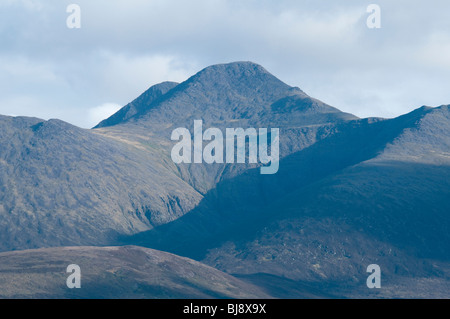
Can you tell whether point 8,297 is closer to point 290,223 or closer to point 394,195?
point 290,223

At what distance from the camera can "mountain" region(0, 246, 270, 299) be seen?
353 feet

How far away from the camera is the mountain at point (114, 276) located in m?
107

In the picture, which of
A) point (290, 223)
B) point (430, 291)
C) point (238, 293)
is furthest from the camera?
point (290, 223)

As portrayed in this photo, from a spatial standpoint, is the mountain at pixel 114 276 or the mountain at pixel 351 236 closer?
the mountain at pixel 114 276

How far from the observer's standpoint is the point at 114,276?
117 m

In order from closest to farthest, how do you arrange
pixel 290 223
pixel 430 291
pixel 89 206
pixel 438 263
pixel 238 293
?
pixel 238 293 < pixel 430 291 < pixel 438 263 < pixel 290 223 < pixel 89 206

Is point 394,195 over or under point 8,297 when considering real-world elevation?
over

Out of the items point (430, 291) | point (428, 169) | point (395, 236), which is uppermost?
point (428, 169)

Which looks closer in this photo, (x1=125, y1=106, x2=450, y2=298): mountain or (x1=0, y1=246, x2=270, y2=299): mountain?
(x1=0, y1=246, x2=270, y2=299): mountain

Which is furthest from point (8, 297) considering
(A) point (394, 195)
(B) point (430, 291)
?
(A) point (394, 195)

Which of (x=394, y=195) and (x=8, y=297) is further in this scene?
(x=394, y=195)

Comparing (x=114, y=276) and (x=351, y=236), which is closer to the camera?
(x=114, y=276)
